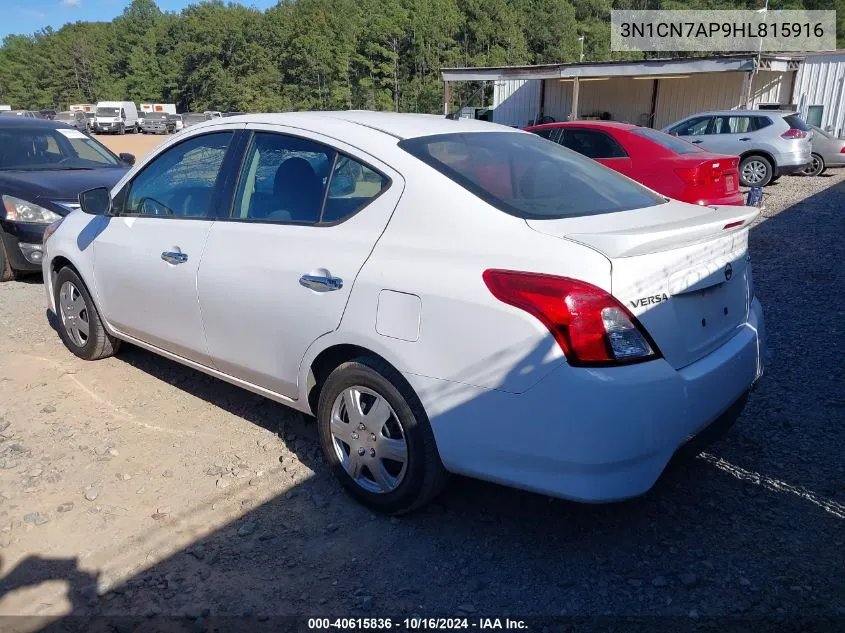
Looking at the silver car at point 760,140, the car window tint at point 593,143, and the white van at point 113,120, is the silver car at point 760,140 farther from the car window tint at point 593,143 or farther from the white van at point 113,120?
the white van at point 113,120

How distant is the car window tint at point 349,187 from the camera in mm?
2934

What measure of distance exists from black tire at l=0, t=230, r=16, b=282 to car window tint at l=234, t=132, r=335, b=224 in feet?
16.0

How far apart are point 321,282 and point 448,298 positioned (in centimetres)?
67

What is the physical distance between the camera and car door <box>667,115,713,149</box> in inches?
582

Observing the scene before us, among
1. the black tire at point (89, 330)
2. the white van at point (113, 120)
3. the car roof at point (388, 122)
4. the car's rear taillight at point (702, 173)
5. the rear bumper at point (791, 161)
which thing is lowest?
the black tire at point (89, 330)

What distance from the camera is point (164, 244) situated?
12.2ft

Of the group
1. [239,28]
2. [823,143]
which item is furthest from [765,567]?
[239,28]

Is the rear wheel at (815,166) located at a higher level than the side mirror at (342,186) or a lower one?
lower

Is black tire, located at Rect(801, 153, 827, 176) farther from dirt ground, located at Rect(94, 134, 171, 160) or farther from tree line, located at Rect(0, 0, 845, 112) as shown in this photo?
tree line, located at Rect(0, 0, 845, 112)

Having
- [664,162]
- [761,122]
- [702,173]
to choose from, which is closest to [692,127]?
[761,122]

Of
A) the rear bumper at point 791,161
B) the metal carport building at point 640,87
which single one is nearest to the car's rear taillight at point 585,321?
the rear bumper at point 791,161

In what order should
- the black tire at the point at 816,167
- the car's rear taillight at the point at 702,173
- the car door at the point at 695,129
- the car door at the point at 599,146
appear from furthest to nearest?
1. the black tire at the point at 816,167
2. the car door at the point at 695,129
3. the car door at the point at 599,146
4. the car's rear taillight at the point at 702,173

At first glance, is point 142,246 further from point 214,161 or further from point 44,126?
point 44,126

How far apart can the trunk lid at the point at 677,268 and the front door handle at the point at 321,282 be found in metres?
0.85
